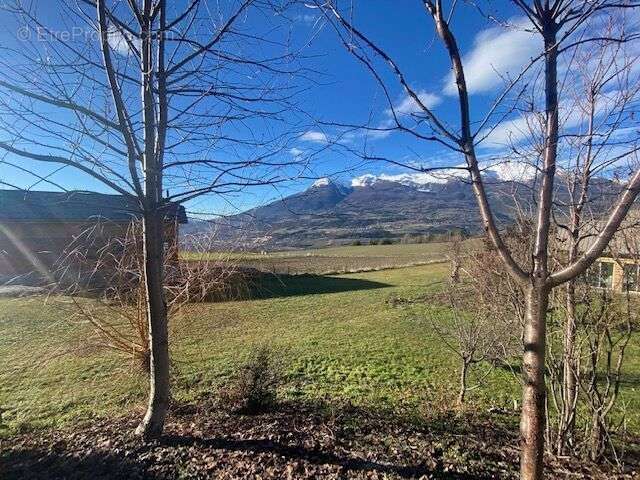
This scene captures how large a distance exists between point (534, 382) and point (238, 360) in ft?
22.2

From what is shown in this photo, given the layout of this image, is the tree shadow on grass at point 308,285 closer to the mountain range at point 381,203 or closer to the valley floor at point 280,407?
the valley floor at point 280,407

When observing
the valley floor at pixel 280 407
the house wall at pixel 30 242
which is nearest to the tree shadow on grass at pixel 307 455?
the valley floor at pixel 280 407

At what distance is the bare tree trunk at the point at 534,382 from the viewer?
1.88 meters

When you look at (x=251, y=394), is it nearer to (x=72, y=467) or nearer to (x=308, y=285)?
(x=72, y=467)

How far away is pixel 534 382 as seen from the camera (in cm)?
188

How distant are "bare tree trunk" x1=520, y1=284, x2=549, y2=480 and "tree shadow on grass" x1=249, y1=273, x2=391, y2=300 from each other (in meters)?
15.7

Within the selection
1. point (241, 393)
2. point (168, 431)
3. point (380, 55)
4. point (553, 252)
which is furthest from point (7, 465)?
point (553, 252)

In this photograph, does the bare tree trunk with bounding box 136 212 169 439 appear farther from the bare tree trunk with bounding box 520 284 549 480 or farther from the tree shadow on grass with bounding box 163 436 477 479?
the bare tree trunk with bounding box 520 284 549 480

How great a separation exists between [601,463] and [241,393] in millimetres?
3538

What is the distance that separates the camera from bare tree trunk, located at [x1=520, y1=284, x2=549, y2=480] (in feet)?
6.16

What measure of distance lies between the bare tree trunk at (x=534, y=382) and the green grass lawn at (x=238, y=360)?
3.36 m

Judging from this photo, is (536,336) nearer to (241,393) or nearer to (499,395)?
(241,393)

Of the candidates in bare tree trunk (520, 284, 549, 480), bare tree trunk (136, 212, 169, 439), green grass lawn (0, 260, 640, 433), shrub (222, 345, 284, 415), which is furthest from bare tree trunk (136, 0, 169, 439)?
bare tree trunk (520, 284, 549, 480)

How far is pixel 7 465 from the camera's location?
10.8ft
